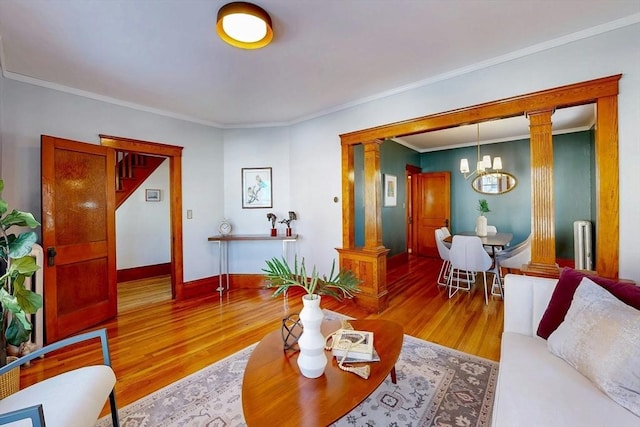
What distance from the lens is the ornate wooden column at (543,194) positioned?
2225 mm

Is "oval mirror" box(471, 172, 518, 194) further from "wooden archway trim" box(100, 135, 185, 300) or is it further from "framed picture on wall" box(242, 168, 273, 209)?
"wooden archway trim" box(100, 135, 185, 300)

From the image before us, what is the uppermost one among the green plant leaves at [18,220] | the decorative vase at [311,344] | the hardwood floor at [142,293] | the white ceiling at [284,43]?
the white ceiling at [284,43]

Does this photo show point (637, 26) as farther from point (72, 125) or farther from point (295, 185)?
point (72, 125)

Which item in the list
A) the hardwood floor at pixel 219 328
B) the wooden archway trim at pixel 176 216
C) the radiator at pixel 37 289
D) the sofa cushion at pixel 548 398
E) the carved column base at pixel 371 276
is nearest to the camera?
the sofa cushion at pixel 548 398

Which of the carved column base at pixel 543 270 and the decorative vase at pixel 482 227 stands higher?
the decorative vase at pixel 482 227

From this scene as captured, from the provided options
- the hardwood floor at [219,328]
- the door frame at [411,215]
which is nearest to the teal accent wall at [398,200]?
the door frame at [411,215]

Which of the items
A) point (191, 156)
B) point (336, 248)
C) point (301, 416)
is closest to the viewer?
point (301, 416)

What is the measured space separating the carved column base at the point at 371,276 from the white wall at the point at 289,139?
450 mm

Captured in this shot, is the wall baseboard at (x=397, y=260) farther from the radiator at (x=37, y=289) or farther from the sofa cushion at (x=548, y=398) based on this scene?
the radiator at (x=37, y=289)

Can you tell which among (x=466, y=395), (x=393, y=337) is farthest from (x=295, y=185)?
(x=466, y=395)

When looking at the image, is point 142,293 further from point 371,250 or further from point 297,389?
point 297,389

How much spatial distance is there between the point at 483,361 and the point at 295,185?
307cm

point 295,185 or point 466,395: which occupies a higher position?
point 295,185

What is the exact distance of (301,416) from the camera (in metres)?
1.08
